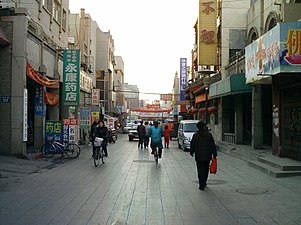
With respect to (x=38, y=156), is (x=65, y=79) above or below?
above

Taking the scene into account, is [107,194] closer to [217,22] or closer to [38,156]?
[38,156]

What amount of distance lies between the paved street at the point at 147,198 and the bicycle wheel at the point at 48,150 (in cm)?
409

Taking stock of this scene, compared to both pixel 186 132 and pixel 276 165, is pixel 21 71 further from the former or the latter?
pixel 186 132

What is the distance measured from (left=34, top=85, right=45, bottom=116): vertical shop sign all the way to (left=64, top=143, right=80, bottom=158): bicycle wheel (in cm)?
265

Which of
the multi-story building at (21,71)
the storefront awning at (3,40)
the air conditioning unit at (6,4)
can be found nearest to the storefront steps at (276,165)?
the multi-story building at (21,71)

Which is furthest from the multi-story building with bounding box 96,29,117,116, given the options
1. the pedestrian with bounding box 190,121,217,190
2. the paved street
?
the pedestrian with bounding box 190,121,217,190

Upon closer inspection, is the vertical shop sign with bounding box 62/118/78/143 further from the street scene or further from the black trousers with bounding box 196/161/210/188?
the black trousers with bounding box 196/161/210/188

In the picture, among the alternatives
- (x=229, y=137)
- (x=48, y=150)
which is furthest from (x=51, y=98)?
(x=229, y=137)

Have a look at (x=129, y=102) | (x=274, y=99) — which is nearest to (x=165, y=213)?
(x=274, y=99)

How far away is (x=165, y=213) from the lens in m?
7.12

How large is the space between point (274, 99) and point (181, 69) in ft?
107

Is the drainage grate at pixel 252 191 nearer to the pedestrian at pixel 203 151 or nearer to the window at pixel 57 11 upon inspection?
the pedestrian at pixel 203 151

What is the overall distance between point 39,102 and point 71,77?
3.03 meters

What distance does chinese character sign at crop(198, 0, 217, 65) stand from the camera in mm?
27156
